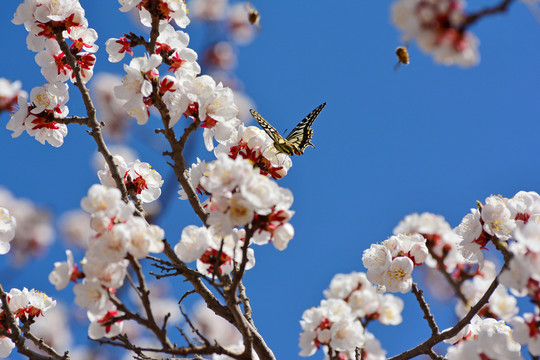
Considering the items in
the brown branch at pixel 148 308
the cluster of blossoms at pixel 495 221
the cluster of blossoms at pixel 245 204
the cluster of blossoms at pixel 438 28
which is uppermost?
the cluster of blossoms at pixel 495 221

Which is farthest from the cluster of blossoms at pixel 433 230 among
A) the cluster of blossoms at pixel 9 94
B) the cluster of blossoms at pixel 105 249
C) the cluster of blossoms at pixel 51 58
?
the cluster of blossoms at pixel 9 94

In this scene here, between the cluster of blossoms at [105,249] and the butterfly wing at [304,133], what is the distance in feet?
6.29

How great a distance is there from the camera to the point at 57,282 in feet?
6.59

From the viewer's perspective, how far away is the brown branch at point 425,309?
286cm

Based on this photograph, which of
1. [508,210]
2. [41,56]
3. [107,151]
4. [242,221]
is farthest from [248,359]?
[41,56]

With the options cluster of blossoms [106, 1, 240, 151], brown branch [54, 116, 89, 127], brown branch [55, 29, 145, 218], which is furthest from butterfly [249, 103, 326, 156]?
brown branch [54, 116, 89, 127]

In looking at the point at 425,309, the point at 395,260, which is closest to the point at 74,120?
the point at 395,260

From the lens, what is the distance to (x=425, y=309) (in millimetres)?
2961

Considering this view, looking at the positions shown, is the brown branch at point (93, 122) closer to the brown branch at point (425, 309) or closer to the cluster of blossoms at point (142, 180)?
the cluster of blossoms at point (142, 180)

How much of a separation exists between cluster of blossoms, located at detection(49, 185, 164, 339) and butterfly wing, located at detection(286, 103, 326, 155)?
1917 mm

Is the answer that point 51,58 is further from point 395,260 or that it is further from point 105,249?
point 395,260

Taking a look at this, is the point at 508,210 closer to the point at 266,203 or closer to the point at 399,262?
the point at 399,262

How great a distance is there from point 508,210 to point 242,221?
170cm

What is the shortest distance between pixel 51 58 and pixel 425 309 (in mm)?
2830
